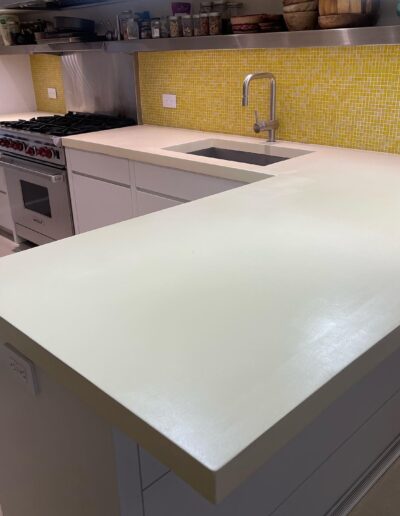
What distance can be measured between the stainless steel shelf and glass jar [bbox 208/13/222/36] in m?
0.07

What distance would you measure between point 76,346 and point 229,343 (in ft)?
0.80

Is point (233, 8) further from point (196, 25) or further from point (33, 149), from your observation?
point (33, 149)

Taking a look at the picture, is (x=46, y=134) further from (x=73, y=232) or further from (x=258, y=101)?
(x=258, y=101)

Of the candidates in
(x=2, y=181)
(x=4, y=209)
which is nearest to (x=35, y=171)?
(x=2, y=181)

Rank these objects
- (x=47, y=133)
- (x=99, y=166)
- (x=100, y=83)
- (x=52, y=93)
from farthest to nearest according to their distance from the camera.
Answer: (x=52, y=93) < (x=100, y=83) < (x=47, y=133) < (x=99, y=166)

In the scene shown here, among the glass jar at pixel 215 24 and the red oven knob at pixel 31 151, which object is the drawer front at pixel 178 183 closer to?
the glass jar at pixel 215 24

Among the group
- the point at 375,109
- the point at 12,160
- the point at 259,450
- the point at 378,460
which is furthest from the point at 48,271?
the point at 12,160

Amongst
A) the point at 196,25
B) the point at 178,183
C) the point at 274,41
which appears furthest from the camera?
the point at 196,25

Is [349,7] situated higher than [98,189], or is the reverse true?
[349,7]

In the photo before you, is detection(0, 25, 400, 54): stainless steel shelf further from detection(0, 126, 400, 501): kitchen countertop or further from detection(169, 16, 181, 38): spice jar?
detection(0, 126, 400, 501): kitchen countertop

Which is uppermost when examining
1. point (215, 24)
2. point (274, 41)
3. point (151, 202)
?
point (215, 24)

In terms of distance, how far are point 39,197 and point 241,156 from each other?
144 centimetres

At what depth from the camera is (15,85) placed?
422cm

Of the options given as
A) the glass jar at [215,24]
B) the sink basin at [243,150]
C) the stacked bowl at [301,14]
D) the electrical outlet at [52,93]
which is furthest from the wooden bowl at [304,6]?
the electrical outlet at [52,93]
